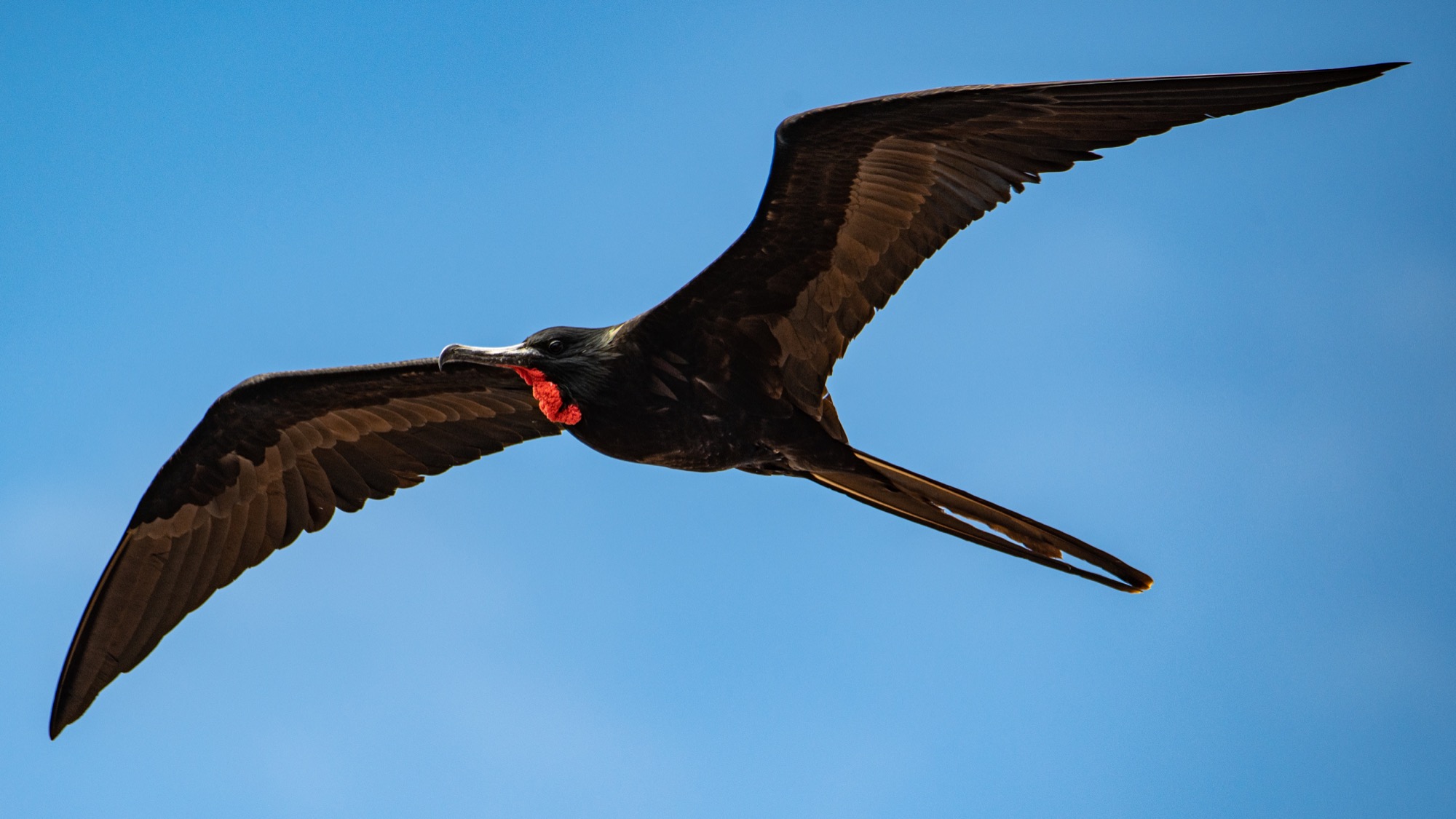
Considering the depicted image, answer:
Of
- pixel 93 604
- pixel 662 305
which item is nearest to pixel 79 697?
pixel 93 604

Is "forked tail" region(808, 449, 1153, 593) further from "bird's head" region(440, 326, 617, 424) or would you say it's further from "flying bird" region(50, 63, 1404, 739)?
"bird's head" region(440, 326, 617, 424)

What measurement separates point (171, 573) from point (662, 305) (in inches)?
118

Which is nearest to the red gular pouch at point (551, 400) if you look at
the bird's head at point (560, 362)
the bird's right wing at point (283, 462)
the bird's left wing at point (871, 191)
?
the bird's head at point (560, 362)

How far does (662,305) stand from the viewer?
5.52m

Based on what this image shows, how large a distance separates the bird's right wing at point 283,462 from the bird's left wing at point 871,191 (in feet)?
4.88

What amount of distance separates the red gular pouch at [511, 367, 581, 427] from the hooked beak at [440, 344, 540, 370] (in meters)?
0.04

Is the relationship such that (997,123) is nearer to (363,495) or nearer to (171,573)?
(363,495)

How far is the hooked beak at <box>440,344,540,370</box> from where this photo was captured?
561 cm

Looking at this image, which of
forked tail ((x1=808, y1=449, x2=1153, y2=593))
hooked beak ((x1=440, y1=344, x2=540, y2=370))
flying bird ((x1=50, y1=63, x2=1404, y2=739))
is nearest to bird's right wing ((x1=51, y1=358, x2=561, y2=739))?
flying bird ((x1=50, y1=63, x2=1404, y2=739))

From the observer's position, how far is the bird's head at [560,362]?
5520mm

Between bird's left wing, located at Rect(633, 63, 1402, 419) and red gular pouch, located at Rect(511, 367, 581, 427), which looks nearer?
bird's left wing, located at Rect(633, 63, 1402, 419)

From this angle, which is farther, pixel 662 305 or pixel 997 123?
pixel 662 305

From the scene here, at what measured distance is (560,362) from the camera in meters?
5.55

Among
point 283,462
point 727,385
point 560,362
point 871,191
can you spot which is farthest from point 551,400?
point 283,462
